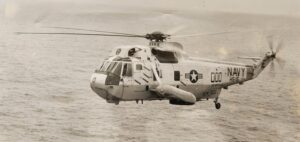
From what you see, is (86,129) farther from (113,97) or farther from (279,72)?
(279,72)

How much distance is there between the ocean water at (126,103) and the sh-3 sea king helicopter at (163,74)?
13 cm

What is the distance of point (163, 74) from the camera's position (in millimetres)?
6453

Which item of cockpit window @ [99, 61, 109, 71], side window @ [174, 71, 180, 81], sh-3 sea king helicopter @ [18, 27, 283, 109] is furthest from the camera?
side window @ [174, 71, 180, 81]

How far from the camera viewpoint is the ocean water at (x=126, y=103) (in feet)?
21.5

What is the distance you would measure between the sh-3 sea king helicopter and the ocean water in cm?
13

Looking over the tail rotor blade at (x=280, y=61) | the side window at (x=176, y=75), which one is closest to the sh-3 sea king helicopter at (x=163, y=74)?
the side window at (x=176, y=75)

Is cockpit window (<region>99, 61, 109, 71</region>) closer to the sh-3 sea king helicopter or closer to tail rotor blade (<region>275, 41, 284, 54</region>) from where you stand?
the sh-3 sea king helicopter

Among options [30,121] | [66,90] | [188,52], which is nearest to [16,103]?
[30,121]

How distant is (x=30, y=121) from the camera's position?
6863mm

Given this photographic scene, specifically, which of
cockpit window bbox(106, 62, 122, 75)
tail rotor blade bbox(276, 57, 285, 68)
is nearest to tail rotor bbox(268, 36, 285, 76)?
tail rotor blade bbox(276, 57, 285, 68)

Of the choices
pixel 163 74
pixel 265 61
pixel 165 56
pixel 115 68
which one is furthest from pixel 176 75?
pixel 265 61

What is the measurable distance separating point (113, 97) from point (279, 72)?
247 centimetres

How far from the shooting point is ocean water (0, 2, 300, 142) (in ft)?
21.5

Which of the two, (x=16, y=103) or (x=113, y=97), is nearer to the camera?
(x=113, y=97)
